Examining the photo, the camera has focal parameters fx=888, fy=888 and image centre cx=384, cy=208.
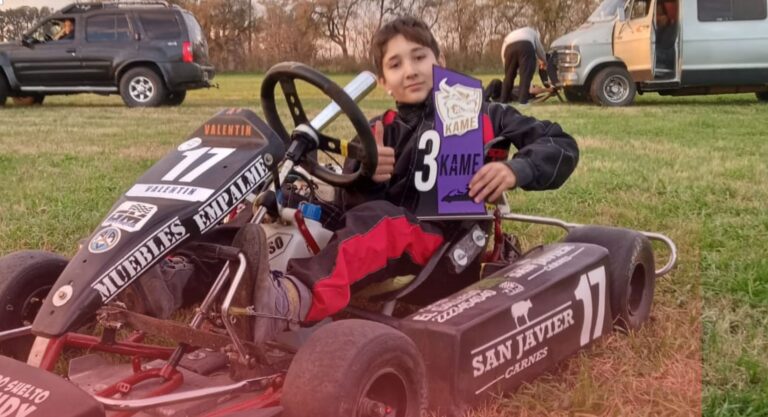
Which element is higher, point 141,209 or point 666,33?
point 666,33

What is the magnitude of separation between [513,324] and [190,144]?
1.05m

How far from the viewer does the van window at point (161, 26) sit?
15.1 metres

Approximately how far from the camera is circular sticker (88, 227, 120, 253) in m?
2.14

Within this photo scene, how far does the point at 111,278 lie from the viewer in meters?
2.10

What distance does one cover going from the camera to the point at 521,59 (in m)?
13.0

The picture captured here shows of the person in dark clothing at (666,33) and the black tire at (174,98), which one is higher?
the person in dark clothing at (666,33)

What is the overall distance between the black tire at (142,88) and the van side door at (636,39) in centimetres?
755

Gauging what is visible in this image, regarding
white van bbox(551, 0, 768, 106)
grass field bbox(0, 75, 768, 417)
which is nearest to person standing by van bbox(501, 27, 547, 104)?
white van bbox(551, 0, 768, 106)

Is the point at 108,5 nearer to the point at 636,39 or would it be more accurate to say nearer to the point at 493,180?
the point at 636,39

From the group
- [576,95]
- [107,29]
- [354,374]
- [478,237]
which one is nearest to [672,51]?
[576,95]

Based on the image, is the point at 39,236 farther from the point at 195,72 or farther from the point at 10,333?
the point at 195,72

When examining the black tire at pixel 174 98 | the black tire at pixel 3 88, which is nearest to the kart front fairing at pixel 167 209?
the black tire at pixel 174 98

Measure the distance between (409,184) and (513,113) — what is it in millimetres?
487

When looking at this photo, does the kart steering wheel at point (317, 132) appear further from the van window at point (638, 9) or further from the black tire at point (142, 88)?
the black tire at point (142, 88)
